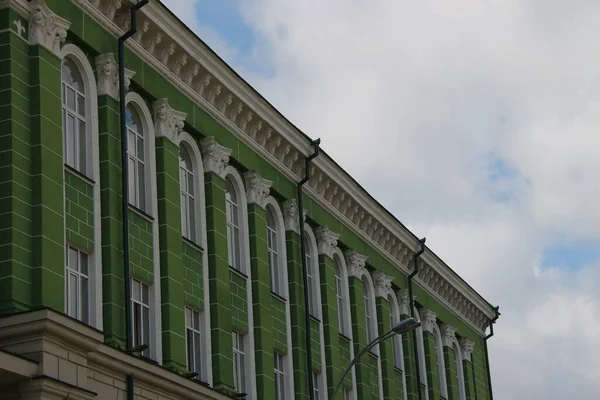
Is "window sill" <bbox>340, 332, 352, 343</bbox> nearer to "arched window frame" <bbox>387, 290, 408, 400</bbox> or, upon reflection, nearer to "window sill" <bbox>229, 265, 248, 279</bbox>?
"arched window frame" <bbox>387, 290, 408, 400</bbox>

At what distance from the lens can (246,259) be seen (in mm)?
35938

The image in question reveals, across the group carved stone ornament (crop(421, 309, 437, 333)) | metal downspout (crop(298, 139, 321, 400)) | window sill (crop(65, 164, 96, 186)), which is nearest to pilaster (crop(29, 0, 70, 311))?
window sill (crop(65, 164, 96, 186))

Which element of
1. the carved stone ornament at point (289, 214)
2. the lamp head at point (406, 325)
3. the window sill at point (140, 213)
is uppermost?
the carved stone ornament at point (289, 214)

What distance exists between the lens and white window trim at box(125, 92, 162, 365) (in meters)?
30.5

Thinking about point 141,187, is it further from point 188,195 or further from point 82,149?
point 82,149

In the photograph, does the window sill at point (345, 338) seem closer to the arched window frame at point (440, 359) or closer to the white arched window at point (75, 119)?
the arched window frame at point (440, 359)

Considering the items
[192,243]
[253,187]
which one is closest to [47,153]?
[192,243]

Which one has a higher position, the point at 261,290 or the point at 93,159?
the point at 93,159

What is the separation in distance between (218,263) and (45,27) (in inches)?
320

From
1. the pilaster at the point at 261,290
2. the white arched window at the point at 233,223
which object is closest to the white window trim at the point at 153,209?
the white arched window at the point at 233,223

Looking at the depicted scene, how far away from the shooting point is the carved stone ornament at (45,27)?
27.9 meters

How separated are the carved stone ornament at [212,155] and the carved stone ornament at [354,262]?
9373 mm

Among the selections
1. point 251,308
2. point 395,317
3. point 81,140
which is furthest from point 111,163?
point 395,317

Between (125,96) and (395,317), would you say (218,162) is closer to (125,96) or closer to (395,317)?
(125,96)
